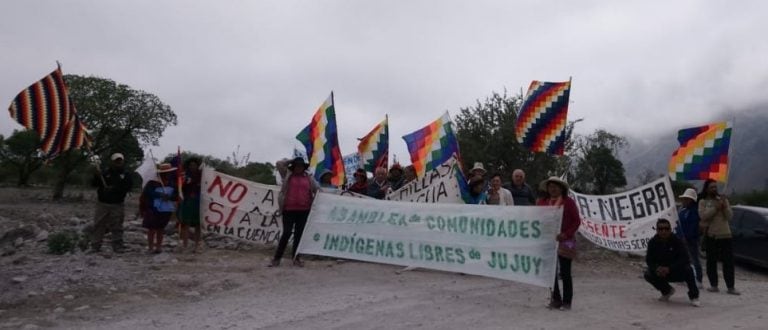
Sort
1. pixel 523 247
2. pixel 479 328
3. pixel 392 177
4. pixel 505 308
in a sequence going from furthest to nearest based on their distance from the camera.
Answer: pixel 392 177
pixel 523 247
pixel 505 308
pixel 479 328

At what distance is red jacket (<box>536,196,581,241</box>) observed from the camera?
676cm

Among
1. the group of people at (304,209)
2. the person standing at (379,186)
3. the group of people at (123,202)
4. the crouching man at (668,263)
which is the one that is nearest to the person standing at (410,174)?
the person standing at (379,186)

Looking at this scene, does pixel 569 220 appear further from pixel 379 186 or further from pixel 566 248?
pixel 379 186

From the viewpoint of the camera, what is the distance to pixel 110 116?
88.0 feet

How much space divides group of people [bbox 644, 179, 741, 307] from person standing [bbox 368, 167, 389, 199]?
4553 millimetres

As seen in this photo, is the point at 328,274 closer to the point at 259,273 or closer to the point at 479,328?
the point at 259,273

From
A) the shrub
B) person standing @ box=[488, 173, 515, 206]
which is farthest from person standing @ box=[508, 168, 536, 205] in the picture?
the shrub

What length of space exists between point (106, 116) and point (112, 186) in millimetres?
19247

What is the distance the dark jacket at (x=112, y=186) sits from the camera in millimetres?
9336

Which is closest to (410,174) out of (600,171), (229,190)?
(229,190)

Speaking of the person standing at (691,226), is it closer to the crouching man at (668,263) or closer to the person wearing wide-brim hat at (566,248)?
the crouching man at (668,263)

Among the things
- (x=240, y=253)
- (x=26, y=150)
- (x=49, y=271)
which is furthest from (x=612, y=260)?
(x=26, y=150)

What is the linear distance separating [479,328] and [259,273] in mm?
3733

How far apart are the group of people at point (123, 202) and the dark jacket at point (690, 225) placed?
809 centimetres
